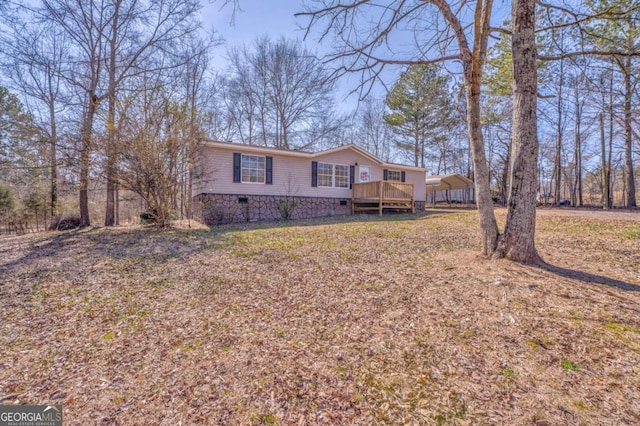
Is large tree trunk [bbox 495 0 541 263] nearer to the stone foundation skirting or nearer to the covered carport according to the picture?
the stone foundation skirting

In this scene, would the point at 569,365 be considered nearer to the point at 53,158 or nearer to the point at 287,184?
the point at 287,184

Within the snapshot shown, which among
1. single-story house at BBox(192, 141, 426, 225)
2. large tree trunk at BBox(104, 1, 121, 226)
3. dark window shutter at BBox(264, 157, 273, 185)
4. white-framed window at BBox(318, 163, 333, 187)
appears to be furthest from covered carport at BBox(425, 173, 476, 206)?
large tree trunk at BBox(104, 1, 121, 226)

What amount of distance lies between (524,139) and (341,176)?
1019 centimetres

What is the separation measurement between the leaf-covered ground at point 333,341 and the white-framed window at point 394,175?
11.0m

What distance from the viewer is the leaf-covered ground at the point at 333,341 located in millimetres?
1665

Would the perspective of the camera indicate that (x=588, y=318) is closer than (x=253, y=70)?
Yes

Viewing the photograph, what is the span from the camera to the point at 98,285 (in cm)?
380

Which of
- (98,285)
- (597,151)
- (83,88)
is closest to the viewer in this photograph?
(98,285)

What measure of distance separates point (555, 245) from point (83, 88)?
15.4 m

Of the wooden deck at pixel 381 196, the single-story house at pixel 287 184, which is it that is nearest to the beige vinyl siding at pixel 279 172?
the single-story house at pixel 287 184

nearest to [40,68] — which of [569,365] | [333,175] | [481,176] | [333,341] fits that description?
[333,175]

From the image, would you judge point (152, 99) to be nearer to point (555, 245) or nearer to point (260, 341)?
point (260, 341)

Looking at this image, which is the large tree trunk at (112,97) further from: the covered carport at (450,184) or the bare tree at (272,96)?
the covered carport at (450,184)

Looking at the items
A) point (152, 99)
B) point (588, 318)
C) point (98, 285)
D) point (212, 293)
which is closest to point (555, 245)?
point (588, 318)
